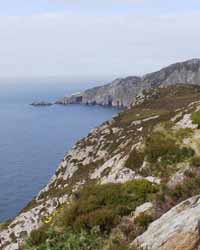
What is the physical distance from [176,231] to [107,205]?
526 cm

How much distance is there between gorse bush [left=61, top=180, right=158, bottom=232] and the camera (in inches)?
558

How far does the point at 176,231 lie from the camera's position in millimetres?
10758

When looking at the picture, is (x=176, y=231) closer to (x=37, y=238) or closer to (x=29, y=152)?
(x=37, y=238)

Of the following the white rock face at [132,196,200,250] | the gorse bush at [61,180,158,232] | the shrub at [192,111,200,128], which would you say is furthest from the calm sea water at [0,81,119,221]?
the white rock face at [132,196,200,250]

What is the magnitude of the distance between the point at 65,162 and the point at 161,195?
41.2 m

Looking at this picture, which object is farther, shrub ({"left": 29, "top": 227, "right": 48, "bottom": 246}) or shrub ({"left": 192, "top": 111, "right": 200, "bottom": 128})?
shrub ({"left": 192, "top": 111, "right": 200, "bottom": 128})

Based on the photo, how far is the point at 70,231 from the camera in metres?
13.7

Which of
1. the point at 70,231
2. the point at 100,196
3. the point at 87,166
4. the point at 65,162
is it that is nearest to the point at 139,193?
the point at 100,196

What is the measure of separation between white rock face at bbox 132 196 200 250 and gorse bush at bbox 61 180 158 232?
7.27 feet

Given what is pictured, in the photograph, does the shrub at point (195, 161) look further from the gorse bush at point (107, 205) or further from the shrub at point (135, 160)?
the shrub at point (135, 160)

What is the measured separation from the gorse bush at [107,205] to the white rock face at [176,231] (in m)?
2.22

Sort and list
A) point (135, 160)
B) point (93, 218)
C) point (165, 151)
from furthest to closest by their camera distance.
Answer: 1. point (135, 160)
2. point (165, 151)
3. point (93, 218)

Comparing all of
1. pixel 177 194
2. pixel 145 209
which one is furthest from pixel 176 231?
pixel 177 194

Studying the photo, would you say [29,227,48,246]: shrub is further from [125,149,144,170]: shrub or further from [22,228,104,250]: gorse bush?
[125,149,144,170]: shrub
